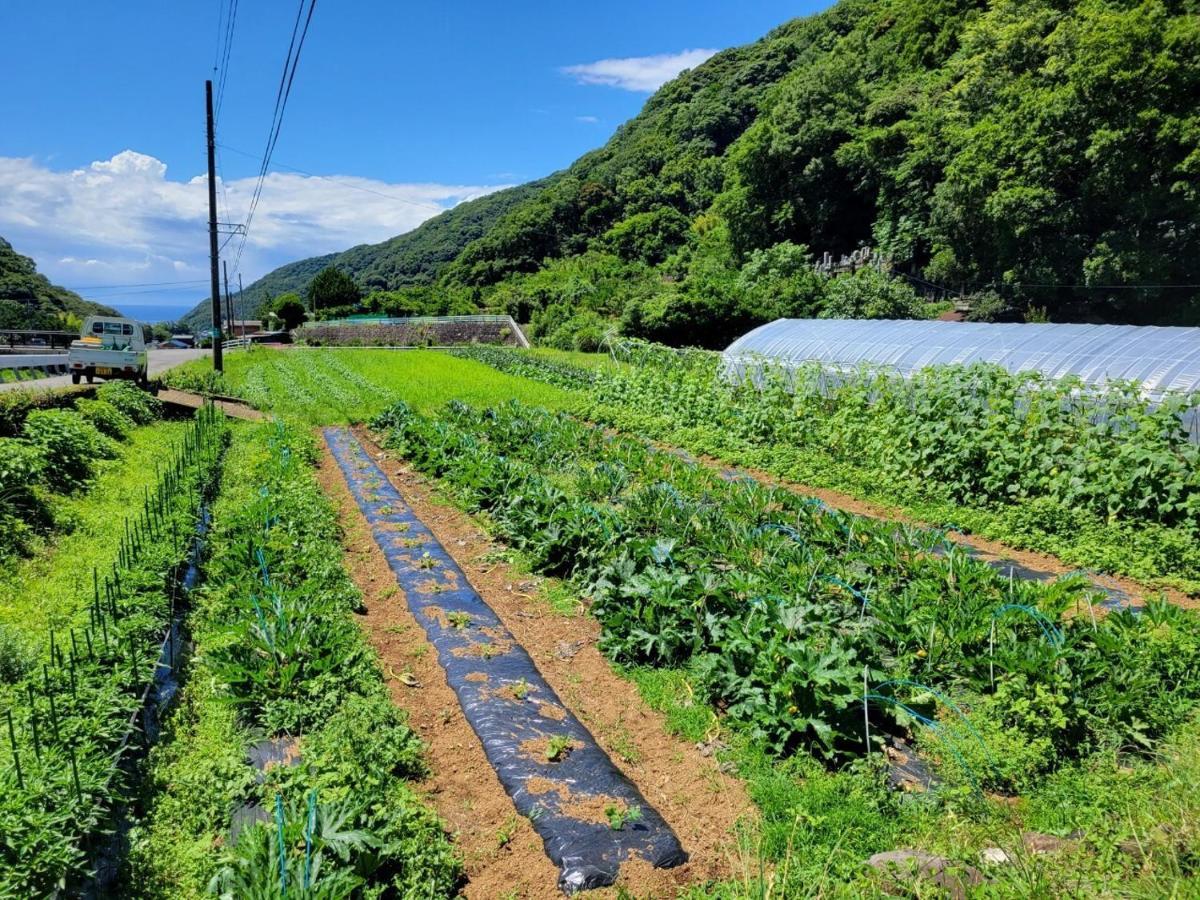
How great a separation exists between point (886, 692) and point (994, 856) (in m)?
1.32

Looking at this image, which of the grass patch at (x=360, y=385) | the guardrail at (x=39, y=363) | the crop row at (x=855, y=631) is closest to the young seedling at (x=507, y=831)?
the crop row at (x=855, y=631)

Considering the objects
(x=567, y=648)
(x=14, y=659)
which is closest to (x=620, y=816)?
(x=567, y=648)

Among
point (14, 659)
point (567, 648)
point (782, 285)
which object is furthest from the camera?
point (782, 285)

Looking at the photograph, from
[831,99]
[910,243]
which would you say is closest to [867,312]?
[910,243]

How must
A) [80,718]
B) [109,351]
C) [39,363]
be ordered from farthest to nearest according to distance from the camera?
1. [39,363]
2. [109,351]
3. [80,718]

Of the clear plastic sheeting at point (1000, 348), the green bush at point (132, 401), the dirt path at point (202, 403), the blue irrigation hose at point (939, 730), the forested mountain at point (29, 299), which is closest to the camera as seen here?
the blue irrigation hose at point (939, 730)

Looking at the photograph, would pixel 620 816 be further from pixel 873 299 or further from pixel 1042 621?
pixel 873 299

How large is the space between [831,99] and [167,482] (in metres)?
41.2

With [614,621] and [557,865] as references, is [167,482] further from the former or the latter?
[557,865]

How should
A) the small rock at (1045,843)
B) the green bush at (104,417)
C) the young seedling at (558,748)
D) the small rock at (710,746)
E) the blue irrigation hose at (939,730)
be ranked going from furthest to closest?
the green bush at (104,417), the small rock at (710,746), the young seedling at (558,748), the blue irrigation hose at (939,730), the small rock at (1045,843)

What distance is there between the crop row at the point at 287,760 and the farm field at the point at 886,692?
1.40 meters

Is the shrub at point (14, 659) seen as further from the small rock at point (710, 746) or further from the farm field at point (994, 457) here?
the farm field at point (994, 457)

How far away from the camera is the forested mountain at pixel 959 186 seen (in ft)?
72.0

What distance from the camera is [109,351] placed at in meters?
17.1
